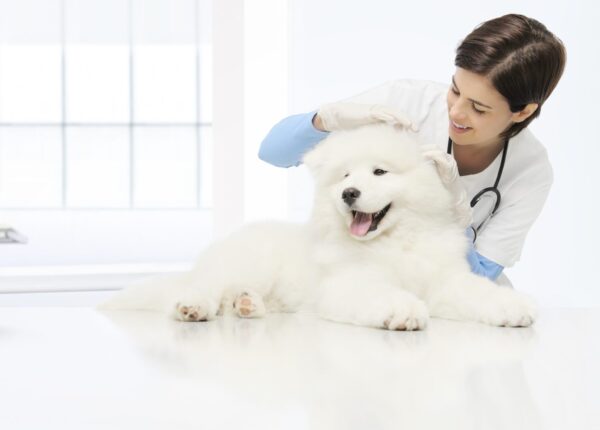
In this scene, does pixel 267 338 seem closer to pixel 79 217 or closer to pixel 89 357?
pixel 89 357

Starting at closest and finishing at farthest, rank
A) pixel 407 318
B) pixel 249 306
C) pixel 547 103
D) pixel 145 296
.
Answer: pixel 407 318, pixel 249 306, pixel 145 296, pixel 547 103

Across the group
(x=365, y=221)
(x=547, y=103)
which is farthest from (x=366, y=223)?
(x=547, y=103)

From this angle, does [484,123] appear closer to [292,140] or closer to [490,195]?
[490,195]

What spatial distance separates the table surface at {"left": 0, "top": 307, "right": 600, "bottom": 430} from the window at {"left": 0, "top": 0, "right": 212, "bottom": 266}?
5.92 metres

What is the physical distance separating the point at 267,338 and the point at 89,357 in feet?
1.09

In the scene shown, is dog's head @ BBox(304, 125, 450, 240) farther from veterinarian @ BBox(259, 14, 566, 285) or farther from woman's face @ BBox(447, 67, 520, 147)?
woman's face @ BBox(447, 67, 520, 147)

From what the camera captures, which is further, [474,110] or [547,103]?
[547,103]

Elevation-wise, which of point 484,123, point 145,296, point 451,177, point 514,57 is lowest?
point 145,296

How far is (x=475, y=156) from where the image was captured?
2.04 meters

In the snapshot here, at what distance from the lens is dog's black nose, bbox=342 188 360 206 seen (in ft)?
5.49

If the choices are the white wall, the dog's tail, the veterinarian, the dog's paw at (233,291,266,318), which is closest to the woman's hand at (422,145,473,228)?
the veterinarian

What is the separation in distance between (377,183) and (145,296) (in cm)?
61

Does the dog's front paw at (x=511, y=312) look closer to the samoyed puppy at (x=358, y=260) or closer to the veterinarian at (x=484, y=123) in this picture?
the samoyed puppy at (x=358, y=260)

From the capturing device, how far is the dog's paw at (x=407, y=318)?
149 cm
